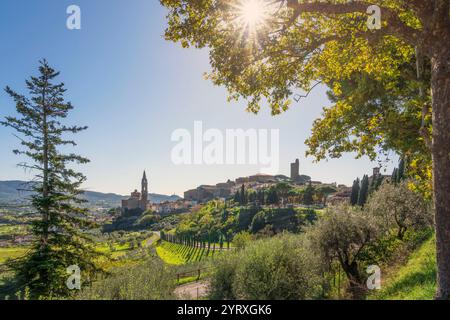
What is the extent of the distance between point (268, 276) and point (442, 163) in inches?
287

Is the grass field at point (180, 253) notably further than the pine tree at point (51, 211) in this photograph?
Yes

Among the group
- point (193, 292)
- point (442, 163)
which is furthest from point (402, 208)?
point (442, 163)

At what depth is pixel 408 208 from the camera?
21.8 m

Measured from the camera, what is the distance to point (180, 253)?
267 ft

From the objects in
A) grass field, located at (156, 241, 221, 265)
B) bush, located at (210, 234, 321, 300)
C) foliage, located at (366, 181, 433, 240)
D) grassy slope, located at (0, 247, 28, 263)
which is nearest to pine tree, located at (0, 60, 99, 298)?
grassy slope, located at (0, 247, 28, 263)

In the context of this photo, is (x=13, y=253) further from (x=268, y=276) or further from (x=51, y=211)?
(x=268, y=276)

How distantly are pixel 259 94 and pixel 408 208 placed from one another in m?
21.2

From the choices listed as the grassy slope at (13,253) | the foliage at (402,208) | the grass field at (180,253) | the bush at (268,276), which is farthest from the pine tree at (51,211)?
the grass field at (180,253)

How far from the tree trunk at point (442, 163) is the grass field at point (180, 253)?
48.7 m

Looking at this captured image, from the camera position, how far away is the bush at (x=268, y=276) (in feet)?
32.2

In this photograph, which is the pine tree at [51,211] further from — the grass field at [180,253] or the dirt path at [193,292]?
the grass field at [180,253]

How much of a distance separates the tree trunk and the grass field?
48.7 metres

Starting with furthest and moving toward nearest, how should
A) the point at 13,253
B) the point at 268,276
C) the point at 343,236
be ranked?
the point at 13,253 → the point at 343,236 → the point at 268,276
